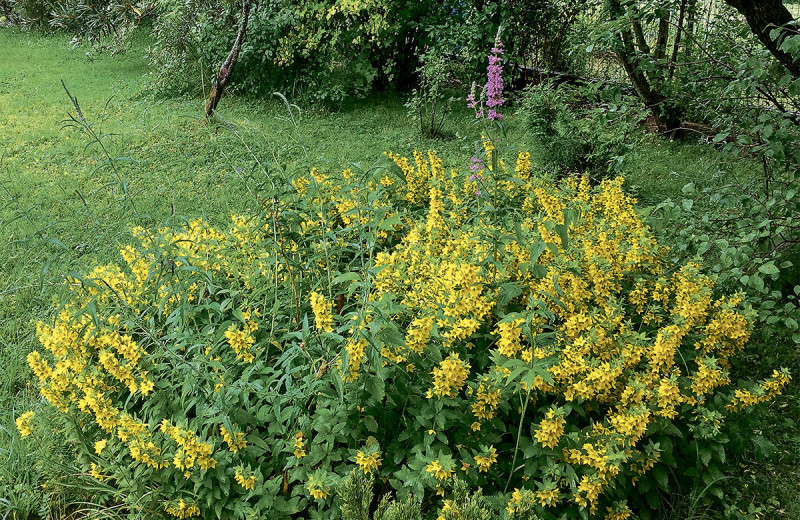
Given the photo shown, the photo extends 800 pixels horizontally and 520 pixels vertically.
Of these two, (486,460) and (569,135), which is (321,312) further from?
(569,135)

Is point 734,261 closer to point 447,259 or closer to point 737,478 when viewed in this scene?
point 737,478

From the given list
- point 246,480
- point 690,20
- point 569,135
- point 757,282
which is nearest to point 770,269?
point 757,282

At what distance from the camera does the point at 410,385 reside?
2.04 meters

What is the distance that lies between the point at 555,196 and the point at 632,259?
2.07 ft

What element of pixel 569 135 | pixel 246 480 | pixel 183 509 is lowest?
pixel 183 509

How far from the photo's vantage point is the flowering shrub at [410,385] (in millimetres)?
1864

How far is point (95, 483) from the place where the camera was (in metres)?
2.15

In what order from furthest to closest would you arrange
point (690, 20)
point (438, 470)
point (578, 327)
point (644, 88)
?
point (690, 20), point (644, 88), point (578, 327), point (438, 470)

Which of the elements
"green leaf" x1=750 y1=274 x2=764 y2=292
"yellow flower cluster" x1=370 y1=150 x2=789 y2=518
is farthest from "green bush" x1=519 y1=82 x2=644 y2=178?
"green leaf" x1=750 y1=274 x2=764 y2=292

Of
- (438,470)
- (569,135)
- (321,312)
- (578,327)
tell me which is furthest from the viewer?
(569,135)

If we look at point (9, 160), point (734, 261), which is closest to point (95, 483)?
point (734, 261)

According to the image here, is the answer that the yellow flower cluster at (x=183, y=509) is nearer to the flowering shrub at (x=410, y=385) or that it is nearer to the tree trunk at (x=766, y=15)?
the flowering shrub at (x=410, y=385)

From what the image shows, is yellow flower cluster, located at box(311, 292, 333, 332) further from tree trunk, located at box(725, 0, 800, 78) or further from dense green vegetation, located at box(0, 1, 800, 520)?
tree trunk, located at box(725, 0, 800, 78)

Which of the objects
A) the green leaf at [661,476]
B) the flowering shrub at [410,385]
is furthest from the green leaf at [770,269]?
the green leaf at [661,476]
